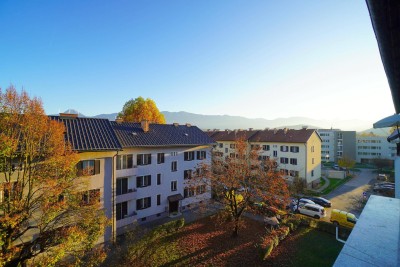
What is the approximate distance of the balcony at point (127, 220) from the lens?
23.8 m

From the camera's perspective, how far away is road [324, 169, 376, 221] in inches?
1245

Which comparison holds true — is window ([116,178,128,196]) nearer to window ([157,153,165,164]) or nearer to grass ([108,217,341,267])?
window ([157,153,165,164])

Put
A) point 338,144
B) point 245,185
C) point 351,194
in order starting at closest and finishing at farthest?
1. point 245,185
2. point 351,194
3. point 338,144

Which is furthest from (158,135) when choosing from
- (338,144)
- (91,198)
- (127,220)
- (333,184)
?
(338,144)

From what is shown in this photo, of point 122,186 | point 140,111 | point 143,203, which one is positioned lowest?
point 143,203

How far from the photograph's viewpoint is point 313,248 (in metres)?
20.2

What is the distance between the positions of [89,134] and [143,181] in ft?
29.0

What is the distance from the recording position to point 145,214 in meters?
26.7

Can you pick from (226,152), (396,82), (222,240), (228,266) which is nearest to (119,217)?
(222,240)

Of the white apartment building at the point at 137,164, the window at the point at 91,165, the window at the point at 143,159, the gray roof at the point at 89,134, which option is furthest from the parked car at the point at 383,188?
the window at the point at 91,165

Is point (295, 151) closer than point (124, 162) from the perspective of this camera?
No

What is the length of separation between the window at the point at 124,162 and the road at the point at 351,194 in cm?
2689

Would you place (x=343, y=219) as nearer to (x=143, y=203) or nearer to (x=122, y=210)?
(x=143, y=203)

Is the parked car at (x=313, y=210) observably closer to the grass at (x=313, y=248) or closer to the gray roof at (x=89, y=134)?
the grass at (x=313, y=248)
